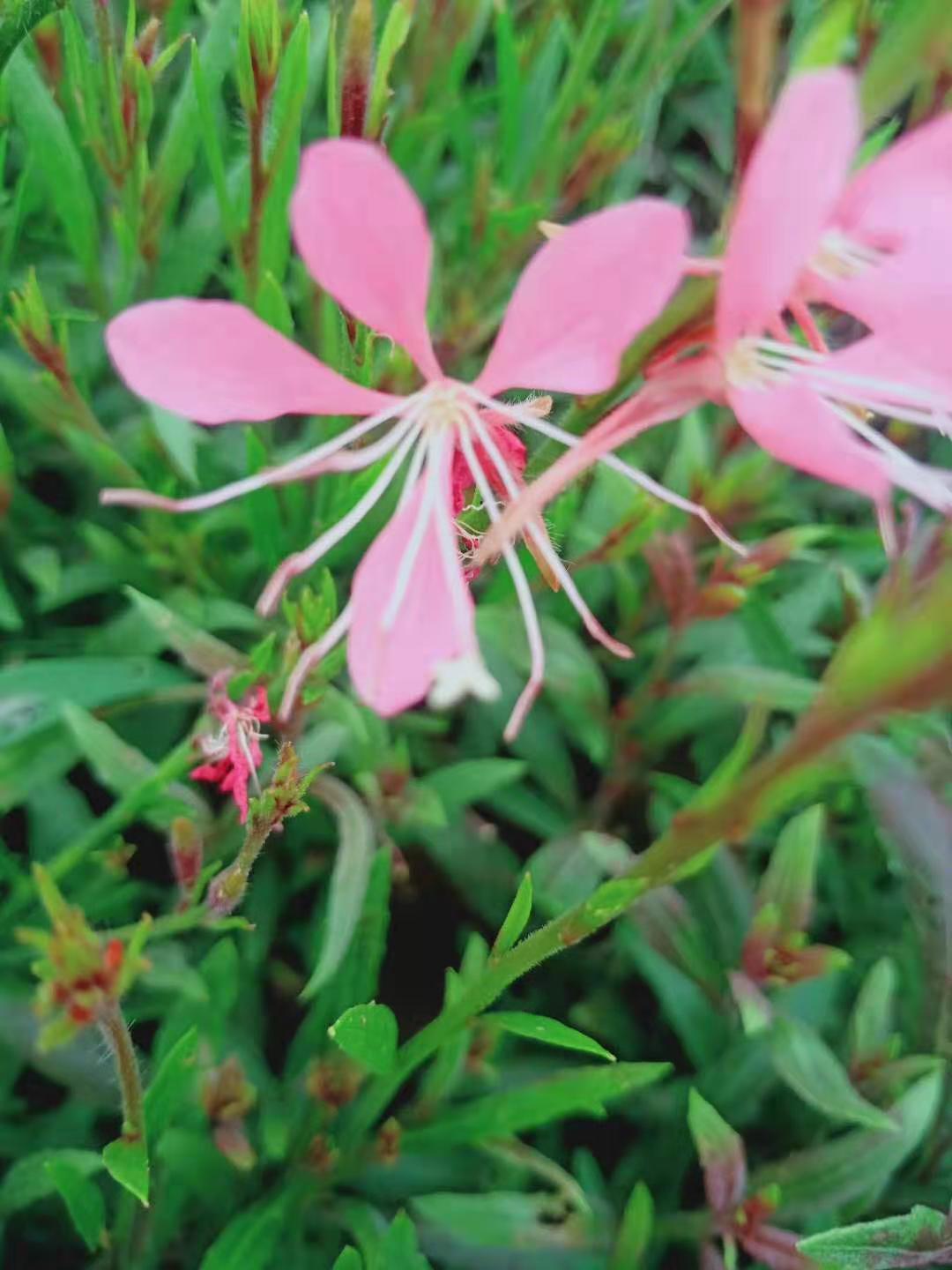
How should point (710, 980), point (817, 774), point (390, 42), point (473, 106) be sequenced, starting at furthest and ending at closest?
point (473, 106) → point (710, 980) → point (390, 42) → point (817, 774)

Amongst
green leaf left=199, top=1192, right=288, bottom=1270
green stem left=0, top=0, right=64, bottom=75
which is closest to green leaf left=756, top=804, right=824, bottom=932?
green leaf left=199, top=1192, right=288, bottom=1270

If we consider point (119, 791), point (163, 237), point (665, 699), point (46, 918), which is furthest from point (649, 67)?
point (46, 918)

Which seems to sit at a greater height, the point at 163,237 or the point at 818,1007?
the point at 163,237

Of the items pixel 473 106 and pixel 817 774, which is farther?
pixel 473 106

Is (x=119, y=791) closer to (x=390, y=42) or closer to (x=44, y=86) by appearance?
(x=390, y=42)

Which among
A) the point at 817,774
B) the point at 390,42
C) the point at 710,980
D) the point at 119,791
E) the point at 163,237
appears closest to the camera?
the point at 817,774

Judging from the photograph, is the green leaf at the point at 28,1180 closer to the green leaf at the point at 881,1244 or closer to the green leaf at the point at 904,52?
the green leaf at the point at 881,1244

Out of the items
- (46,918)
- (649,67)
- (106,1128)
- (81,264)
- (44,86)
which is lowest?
(106,1128)
